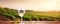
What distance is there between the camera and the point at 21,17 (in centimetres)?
148

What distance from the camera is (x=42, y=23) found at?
56.1 inches

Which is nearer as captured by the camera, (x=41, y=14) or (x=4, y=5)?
(x=41, y=14)

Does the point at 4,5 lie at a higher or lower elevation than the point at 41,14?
higher

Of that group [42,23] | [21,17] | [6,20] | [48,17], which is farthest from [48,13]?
[6,20]

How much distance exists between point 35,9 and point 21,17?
9.8 inches

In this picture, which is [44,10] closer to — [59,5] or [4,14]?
[59,5]

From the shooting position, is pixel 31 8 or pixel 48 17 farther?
pixel 31 8

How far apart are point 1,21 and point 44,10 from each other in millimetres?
579

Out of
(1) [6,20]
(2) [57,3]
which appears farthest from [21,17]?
(2) [57,3]

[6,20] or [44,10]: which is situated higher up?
[44,10]

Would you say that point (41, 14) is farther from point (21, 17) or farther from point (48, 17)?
point (21, 17)

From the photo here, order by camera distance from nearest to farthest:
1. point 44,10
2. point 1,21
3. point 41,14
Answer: point 1,21
point 41,14
point 44,10

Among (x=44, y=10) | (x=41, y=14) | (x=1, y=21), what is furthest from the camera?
(x=44, y=10)

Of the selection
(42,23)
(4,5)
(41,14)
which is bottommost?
(42,23)
